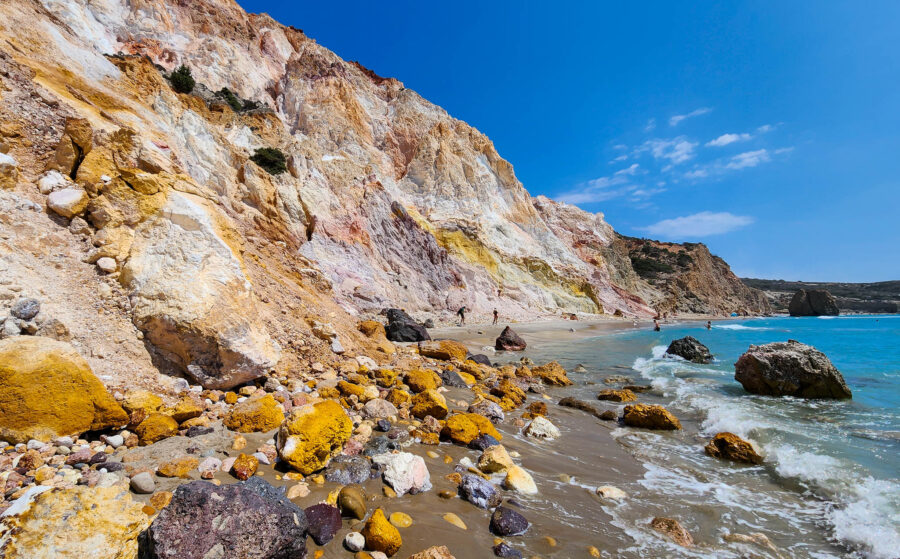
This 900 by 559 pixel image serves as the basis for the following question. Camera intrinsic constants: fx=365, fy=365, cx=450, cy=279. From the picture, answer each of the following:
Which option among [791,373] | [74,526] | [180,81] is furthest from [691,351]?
[180,81]

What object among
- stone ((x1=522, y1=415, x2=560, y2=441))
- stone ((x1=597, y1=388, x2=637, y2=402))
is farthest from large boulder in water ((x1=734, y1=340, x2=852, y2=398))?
stone ((x1=522, y1=415, x2=560, y2=441))

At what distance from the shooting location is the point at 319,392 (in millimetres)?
5402

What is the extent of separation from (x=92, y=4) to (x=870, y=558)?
4977cm

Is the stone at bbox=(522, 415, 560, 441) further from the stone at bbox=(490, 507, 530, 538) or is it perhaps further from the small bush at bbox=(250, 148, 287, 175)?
the small bush at bbox=(250, 148, 287, 175)

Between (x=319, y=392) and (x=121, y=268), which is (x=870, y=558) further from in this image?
(x=121, y=268)

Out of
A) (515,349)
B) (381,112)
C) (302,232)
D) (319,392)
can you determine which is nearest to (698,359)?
(515,349)

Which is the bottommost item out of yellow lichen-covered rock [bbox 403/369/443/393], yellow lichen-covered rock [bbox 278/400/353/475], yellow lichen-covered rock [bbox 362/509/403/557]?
yellow lichen-covered rock [bbox 362/509/403/557]

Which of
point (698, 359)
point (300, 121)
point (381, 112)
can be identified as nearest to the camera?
point (698, 359)

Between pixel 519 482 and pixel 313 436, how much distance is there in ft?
7.75

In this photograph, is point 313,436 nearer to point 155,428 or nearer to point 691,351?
point 155,428

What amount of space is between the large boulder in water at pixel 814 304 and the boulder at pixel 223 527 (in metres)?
108

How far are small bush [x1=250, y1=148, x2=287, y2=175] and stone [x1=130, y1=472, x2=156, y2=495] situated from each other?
2374cm

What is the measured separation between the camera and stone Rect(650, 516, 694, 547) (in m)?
3.58

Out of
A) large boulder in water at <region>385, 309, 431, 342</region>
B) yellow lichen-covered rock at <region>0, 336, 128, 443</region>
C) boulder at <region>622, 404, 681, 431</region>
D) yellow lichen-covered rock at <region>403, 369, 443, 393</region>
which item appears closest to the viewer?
yellow lichen-covered rock at <region>0, 336, 128, 443</region>
